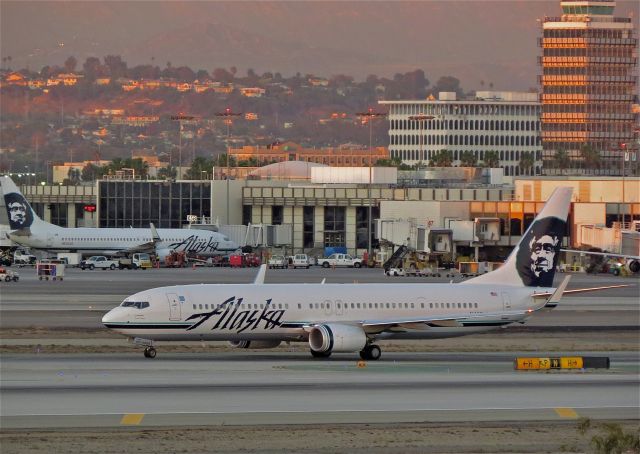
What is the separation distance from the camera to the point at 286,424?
129 feet

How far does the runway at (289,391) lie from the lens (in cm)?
4066

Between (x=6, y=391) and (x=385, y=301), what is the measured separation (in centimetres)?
1921

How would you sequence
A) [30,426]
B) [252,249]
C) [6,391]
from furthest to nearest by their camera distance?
[252,249] → [6,391] → [30,426]

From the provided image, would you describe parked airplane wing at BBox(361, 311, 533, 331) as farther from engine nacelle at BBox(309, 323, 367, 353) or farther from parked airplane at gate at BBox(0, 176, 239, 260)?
parked airplane at gate at BBox(0, 176, 239, 260)

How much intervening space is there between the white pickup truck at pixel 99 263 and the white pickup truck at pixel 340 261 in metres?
23.2

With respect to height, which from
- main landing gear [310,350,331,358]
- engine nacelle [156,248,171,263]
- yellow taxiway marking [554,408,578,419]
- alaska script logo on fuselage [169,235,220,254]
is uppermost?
alaska script logo on fuselage [169,235,220,254]

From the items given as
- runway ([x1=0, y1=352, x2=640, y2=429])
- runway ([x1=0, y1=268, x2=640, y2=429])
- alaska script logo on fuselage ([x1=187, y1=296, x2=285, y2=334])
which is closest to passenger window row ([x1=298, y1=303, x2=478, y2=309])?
runway ([x1=0, y1=268, x2=640, y2=429])

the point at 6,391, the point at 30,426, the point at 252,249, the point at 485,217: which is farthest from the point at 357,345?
the point at 252,249

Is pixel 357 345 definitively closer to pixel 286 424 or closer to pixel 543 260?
pixel 543 260

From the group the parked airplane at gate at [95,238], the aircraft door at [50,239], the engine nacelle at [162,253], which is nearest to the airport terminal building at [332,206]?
the parked airplane at gate at [95,238]

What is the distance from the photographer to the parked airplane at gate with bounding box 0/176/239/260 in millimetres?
150250

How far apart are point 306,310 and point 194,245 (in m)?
96.4

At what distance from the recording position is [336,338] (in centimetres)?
5631

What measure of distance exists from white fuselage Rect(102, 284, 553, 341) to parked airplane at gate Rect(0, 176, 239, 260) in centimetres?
9175
